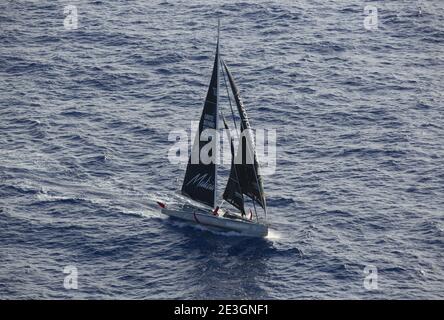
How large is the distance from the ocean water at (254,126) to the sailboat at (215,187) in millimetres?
2073

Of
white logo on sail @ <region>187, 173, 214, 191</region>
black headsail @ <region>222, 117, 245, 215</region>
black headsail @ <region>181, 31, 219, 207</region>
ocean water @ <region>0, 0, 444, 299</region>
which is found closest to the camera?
ocean water @ <region>0, 0, 444, 299</region>

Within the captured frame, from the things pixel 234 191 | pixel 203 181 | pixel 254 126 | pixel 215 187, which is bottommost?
pixel 234 191

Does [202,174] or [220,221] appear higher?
[202,174]

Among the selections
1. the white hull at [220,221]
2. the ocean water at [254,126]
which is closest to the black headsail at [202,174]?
the white hull at [220,221]

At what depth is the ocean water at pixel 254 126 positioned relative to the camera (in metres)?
129

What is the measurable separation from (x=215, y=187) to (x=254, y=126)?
2430 cm

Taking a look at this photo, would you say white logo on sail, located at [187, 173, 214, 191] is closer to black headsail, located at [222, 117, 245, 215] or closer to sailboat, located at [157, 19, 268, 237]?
sailboat, located at [157, 19, 268, 237]

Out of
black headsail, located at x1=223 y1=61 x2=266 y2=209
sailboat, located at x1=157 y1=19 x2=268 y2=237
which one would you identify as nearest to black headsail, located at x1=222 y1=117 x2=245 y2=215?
sailboat, located at x1=157 y1=19 x2=268 y2=237

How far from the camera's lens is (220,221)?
137375 mm

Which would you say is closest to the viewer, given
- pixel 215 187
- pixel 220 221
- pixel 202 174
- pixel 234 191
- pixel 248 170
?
pixel 248 170

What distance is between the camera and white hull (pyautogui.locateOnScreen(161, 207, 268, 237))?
135 m

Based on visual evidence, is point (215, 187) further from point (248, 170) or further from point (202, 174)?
point (248, 170)

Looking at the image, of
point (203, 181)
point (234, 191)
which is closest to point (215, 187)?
point (203, 181)
